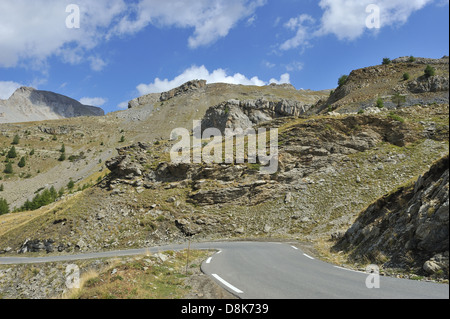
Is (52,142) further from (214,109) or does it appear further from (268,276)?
(268,276)

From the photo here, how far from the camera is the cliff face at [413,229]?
27.5 ft

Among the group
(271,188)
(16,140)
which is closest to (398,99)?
(271,188)

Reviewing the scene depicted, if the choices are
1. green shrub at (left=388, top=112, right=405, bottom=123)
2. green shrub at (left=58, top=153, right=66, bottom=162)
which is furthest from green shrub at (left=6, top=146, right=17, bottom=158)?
green shrub at (left=388, top=112, right=405, bottom=123)

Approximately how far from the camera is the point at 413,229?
9.95 meters

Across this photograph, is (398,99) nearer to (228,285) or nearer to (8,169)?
(228,285)

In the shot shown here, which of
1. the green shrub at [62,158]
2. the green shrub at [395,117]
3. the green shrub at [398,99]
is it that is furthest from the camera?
the green shrub at [62,158]

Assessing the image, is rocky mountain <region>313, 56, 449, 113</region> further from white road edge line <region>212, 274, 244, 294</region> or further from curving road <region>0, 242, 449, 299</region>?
white road edge line <region>212, 274, 244, 294</region>

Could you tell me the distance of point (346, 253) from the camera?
46.5ft

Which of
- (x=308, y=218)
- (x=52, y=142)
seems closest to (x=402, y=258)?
(x=308, y=218)

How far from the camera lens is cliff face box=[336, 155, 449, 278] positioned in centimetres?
837

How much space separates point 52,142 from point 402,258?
140 metres

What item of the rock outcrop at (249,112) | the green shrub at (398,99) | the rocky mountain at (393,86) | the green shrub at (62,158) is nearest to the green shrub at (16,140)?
the green shrub at (62,158)

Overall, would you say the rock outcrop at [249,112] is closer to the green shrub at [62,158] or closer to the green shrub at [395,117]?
the green shrub at [62,158]

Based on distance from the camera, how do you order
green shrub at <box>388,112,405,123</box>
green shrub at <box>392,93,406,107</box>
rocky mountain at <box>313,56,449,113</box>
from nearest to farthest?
rocky mountain at <box>313,56,449,113</box>
green shrub at <box>388,112,405,123</box>
green shrub at <box>392,93,406,107</box>
